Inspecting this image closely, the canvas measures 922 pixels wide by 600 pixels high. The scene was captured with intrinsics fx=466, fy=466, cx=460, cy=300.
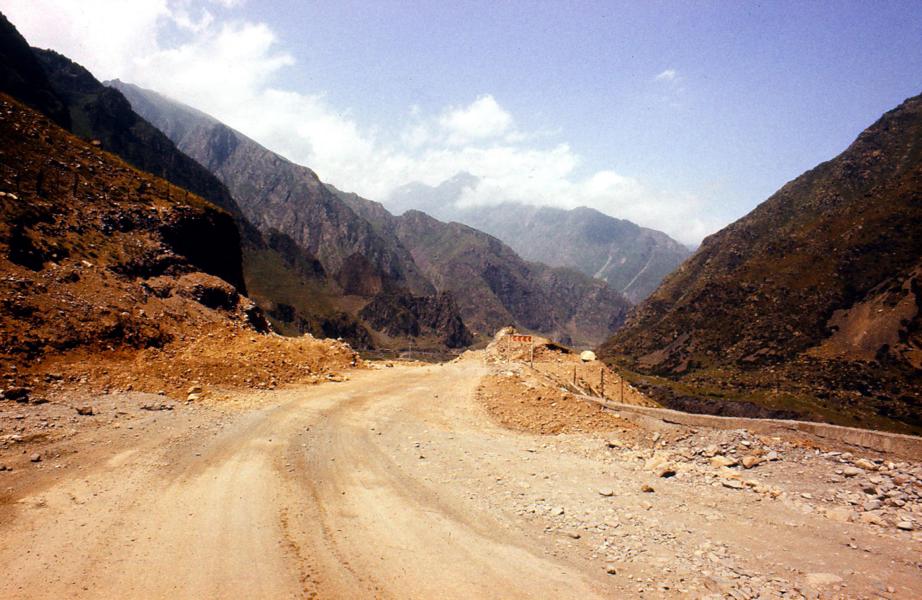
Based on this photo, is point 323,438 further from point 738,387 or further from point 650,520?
point 738,387

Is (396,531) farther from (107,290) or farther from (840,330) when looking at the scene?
(840,330)

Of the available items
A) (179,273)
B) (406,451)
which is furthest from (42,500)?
(179,273)

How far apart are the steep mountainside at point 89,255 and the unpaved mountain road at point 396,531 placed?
855 cm

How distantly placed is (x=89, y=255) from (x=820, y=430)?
1284 inches

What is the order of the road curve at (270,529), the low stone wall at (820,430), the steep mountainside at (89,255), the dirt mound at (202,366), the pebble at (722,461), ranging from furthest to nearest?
the steep mountainside at (89,255)
the dirt mound at (202,366)
the pebble at (722,461)
the low stone wall at (820,430)
the road curve at (270,529)

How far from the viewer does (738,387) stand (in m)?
164

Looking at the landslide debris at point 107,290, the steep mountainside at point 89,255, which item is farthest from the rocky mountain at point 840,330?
the steep mountainside at point 89,255

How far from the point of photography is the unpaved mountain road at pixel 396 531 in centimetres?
752

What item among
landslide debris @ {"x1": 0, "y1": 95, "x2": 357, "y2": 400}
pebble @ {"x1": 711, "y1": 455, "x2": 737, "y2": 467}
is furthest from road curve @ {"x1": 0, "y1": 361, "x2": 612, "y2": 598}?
landslide debris @ {"x1": 0, "y1": 95, "x2": 357, "y2": 400}

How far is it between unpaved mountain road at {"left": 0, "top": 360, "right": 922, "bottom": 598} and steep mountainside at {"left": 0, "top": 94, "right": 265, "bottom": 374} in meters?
8.55

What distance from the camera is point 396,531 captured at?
9.27 meters

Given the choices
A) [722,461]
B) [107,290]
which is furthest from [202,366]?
[722,461]

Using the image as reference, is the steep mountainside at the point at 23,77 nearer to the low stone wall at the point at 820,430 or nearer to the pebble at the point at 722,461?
the low stone wall at the point at 820,430

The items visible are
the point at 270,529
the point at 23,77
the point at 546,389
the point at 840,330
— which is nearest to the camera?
the point at 270,529
